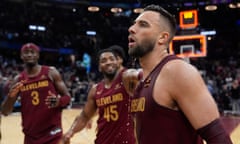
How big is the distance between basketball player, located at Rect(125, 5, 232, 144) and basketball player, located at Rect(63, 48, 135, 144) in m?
1.55

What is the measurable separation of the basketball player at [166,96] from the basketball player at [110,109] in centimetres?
155

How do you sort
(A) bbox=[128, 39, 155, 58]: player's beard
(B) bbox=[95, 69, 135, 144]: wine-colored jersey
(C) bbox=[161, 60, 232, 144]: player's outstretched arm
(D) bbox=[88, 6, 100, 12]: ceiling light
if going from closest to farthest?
(C) bbox=[161, 60, 232, 144]: player's outstretched arm → (A) bbox=[128, 39, 155, 58]: player's beard → (B) bbox=[95, 69, 135, 144]: wine-colored jersey → (D) bbox=[88, 6, 100, 12]: ceiling light

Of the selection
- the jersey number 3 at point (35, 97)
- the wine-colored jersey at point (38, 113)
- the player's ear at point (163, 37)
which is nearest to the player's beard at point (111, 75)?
the wine-colored jersey at point (38, 113)

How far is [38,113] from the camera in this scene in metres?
4.32

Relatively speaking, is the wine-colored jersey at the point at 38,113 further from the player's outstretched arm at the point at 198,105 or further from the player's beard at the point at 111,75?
the player's outstretched arm at the point at 198,105

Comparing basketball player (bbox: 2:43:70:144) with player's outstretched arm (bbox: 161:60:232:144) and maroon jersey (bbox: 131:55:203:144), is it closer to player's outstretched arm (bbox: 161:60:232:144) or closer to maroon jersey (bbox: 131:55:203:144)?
maroon jersey (bbox: 131:55:203:144)

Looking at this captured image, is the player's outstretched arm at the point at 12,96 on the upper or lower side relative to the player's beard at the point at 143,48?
lower

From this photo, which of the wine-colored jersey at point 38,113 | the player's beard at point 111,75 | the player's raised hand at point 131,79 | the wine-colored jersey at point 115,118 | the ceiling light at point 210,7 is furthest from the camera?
the ceiling light at point 210,7

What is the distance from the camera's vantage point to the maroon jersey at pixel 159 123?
67.1 inches

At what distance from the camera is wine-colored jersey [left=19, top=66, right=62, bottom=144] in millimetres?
4281

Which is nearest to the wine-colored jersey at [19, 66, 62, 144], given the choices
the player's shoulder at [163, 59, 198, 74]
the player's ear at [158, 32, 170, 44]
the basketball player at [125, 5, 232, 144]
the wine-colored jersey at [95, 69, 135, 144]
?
the wine-colored jersey at [95, 69, 135, 144]

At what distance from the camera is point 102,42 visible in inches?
872

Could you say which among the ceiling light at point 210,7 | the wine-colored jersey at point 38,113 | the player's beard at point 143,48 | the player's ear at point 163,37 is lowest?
the wine-colored jersey at point 38,113

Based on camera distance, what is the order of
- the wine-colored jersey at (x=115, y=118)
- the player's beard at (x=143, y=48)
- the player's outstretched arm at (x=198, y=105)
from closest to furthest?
the player's outstretched arm at (x=198, y=105), the player's beard at (x=143, y=48), the wine-colored jersey at (x=115, y=118)
